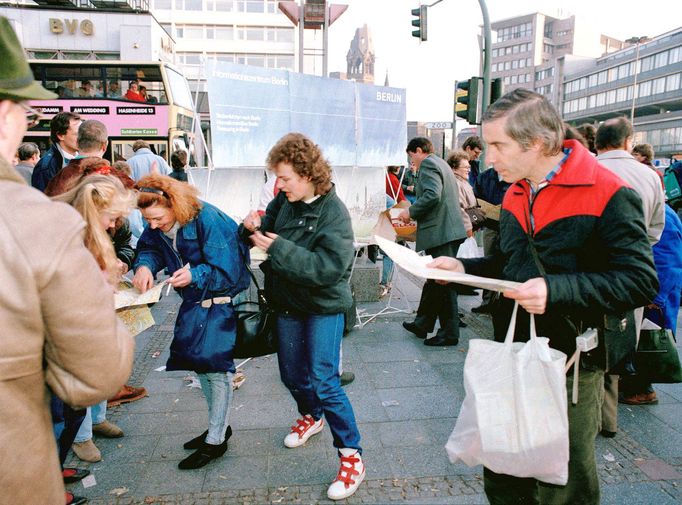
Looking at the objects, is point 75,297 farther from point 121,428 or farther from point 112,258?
point 121,428

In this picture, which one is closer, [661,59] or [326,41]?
[326,41]

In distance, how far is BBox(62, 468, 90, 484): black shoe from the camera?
3.20m

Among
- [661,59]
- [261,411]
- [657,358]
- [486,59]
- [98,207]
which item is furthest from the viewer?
[661,59]

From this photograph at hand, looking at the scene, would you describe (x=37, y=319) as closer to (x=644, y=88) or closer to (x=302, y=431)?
(x=302, y=431)

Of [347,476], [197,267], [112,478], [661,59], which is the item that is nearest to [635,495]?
[347,476]

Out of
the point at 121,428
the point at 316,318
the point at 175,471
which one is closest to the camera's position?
the point at 316,318

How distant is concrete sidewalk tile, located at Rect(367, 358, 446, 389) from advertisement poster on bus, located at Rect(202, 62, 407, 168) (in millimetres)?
2701

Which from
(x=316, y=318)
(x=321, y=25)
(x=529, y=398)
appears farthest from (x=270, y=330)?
(x=321, y=25)

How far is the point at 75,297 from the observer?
3.80 feet

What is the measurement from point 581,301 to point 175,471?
264 centimetres

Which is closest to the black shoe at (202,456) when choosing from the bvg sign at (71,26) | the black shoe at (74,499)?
the black shoe at (74,499)

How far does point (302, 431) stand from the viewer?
11.9 feet

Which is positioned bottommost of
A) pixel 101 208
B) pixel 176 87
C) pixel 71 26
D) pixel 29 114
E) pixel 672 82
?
pixel 101 208

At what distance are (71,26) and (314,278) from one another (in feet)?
107
